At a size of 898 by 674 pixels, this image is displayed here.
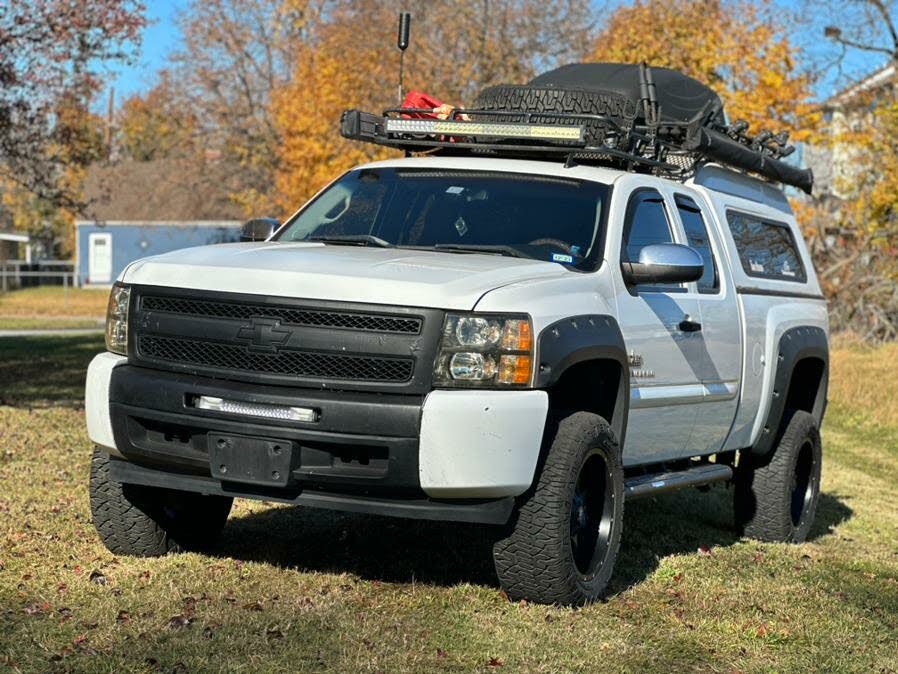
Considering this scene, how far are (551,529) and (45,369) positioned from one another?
45.2 feet

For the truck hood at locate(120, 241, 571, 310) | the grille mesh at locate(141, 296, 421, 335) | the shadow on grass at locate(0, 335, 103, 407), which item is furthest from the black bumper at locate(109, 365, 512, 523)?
the shadow on grass at locate(0, 335, 103, 407)

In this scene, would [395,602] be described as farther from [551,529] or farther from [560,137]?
[560,137]

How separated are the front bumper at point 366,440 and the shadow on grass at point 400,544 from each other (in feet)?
1.96

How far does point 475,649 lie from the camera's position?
208 inches

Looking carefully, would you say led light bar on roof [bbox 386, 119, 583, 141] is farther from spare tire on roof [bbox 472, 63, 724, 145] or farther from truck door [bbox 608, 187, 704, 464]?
truck door [bbox 608, 187, 704, 464]

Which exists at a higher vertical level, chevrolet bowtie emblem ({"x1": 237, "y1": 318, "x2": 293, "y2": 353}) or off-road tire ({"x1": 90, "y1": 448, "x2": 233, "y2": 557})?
chevrolet bowtie emblem ({"x1": 237, "y1": 318, "x2": 293, "y2": 353})

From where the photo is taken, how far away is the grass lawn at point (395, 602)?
5094mm

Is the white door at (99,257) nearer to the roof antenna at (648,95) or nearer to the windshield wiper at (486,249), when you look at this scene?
the roof antenna at (648,95)

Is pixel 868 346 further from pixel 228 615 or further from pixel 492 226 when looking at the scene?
pixel 228 615

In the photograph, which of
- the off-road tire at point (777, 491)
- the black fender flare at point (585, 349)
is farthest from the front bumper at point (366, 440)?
the off-road tire at point (777, 491)

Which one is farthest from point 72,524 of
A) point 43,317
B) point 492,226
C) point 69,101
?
point 43,317

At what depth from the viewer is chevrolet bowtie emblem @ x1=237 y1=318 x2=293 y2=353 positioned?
555cm

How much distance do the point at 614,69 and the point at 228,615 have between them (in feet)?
16.4

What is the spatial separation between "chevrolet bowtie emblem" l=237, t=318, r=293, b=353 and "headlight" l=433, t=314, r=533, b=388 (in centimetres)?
64
